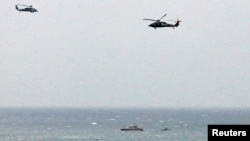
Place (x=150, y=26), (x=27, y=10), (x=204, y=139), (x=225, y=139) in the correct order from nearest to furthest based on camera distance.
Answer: (x=225, y=139)
(x=150, y=26)
(x=27, y=10)
(x=204, y=139)

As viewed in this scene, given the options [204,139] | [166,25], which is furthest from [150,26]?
[204,139]

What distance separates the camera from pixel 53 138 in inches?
7854

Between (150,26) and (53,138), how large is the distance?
391ft

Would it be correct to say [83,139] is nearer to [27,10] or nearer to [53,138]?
[53,138]

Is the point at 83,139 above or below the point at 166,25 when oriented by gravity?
below

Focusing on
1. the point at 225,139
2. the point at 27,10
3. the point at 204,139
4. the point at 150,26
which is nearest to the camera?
the point at 225,139

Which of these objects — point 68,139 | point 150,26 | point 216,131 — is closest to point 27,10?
point 150,26

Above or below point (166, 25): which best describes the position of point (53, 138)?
below

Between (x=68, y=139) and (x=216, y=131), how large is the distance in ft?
493

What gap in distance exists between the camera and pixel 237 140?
152 ft

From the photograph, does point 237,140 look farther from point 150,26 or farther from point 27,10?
point 27,10

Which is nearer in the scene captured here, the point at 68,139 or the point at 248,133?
the point at 248,133

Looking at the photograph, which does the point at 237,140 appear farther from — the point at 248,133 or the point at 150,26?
the point at 150,26

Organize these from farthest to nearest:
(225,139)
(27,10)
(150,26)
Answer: (27,10) < (150,26) < (225,139)
